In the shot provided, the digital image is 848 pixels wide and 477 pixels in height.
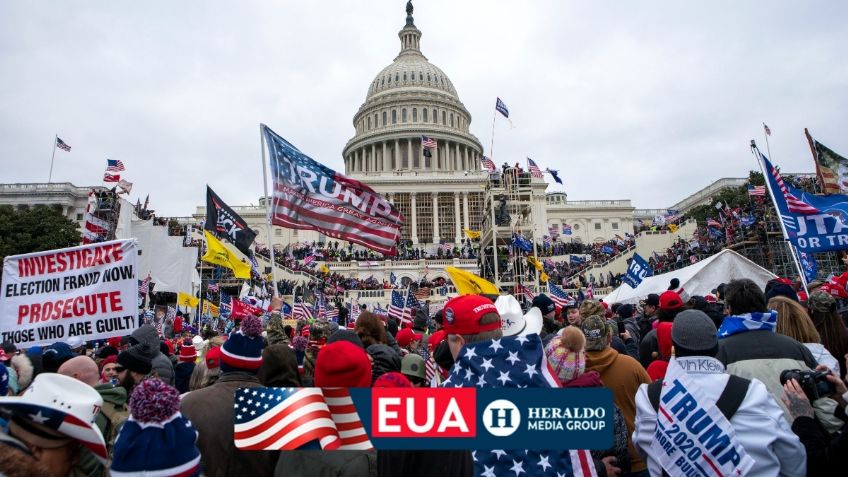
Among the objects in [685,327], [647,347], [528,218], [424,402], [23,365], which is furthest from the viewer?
[528,218]

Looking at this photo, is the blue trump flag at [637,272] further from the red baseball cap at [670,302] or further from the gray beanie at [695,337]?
the gray beanie at [695,337]

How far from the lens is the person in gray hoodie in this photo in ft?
16.6

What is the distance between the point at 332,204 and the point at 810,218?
853 cm

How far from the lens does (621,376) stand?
14.0 feet

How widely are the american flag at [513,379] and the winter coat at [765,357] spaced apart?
1.56 m

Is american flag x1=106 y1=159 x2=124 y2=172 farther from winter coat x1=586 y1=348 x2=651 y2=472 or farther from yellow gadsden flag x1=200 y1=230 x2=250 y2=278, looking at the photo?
winter coat x1=586 y1=348 x2=651 y2=472

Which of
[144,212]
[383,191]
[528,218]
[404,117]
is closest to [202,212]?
[383,191]

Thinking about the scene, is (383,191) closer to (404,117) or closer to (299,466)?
(404,117)

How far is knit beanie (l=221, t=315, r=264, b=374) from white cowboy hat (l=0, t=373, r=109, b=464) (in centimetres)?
139

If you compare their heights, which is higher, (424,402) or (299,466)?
(424,402)

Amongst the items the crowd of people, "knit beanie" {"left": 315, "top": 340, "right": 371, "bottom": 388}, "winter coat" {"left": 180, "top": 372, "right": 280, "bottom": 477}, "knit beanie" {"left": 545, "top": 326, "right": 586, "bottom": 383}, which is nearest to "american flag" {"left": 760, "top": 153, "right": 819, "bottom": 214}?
the crowd of people

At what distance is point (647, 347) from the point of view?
6254 mm

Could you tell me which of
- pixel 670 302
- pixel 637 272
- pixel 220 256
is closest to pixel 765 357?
pixel 670 302

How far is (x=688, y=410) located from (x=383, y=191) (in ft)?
239
